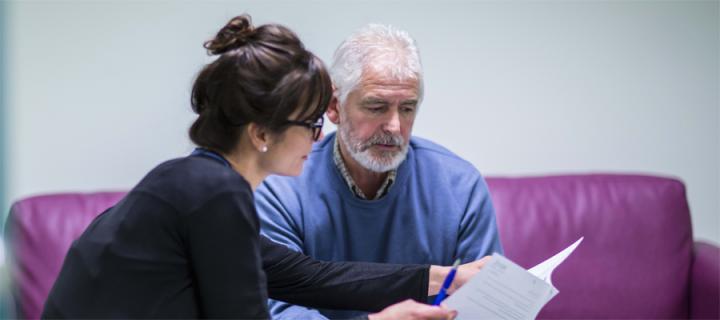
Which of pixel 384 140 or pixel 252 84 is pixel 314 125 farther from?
pixel 384 140

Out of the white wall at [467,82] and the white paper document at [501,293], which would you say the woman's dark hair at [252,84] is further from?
the white wall at [467,82]

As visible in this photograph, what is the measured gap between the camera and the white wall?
8.23 ft

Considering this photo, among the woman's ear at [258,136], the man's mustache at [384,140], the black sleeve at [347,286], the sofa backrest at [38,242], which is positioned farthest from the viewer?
the sofa backrest at [38,242]

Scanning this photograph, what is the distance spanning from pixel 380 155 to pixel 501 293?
0.54 meters

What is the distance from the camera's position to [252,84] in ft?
4.04

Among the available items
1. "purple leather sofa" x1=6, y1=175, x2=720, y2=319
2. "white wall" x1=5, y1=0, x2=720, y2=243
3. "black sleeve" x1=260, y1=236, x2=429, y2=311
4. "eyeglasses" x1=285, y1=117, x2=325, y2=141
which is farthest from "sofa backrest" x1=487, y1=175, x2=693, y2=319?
"eyeglasses" x1=285, y1=117, x2=325, y2=141

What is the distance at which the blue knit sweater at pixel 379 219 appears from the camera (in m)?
1.78

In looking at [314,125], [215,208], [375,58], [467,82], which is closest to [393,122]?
[375,58]

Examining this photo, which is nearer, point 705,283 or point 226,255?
point 226,255

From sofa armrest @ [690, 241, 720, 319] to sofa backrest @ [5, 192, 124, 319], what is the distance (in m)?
1.80

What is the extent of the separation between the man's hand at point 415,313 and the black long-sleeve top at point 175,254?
236mm

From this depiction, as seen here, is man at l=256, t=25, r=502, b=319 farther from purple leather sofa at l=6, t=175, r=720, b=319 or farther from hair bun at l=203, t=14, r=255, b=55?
purple leather sofa at l=6, t=175, r=720, b=319

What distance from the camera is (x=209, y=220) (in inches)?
45.4

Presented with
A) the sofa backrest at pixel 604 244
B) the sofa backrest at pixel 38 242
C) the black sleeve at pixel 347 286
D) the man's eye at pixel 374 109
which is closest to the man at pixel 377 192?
the man's eye at pixel 374 109
